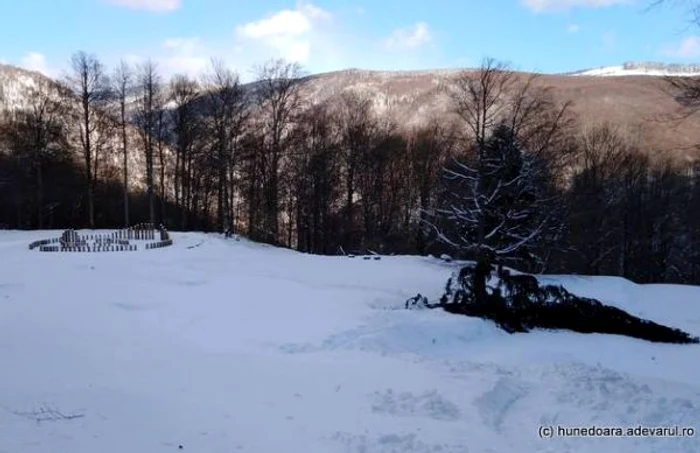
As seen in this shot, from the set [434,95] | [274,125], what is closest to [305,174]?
[274,125]

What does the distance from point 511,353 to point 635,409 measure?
3.79 m

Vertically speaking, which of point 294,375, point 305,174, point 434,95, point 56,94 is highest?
point 434,95

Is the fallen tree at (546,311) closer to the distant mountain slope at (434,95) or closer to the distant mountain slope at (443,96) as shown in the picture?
the distant mountain slope at (434,95)

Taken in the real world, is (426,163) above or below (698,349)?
above

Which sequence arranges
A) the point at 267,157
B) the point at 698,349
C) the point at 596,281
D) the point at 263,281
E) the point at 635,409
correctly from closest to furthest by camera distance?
the point at 635,409 → the point at 698,349 → the point at 263,281 → the point at 596,281 → the point at 267,157

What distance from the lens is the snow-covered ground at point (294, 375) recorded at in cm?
687

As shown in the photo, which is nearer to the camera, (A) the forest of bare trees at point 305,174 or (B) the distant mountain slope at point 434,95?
(A) the forest of bare trees at point 305,174

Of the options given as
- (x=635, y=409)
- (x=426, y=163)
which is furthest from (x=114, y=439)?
(x=426, y=163)

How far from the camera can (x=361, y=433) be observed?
714cm

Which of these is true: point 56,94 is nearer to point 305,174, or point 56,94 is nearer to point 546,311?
point 305,174

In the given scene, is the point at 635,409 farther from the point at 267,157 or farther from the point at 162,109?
the point at 162,109

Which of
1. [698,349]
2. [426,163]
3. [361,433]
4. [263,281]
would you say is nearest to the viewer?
[361,433]

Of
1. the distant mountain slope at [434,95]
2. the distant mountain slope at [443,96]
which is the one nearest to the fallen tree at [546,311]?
the distant mountain slope at [434,95]

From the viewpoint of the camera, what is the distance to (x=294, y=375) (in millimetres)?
9617
